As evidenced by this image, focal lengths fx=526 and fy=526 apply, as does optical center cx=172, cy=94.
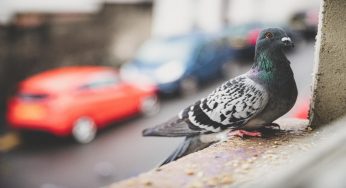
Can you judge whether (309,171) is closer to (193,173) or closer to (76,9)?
(193,173)

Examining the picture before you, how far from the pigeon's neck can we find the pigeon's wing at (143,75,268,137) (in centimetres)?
9

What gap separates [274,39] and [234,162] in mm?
868

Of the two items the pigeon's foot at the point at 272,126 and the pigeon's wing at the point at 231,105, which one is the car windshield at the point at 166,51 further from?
the pigeon's wing at the point at 231,105

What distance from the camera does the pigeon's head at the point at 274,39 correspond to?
3459 millimetres

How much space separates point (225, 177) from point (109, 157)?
7.22 meters

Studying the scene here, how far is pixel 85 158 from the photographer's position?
10070 millimetres

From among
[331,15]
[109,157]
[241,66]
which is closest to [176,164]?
[331,15]

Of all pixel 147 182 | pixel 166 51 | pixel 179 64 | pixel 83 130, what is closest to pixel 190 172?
pixel 147 182

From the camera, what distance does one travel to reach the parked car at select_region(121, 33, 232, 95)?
13461mm

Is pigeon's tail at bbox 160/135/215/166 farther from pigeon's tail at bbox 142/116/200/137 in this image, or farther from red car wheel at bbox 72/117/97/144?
red car wheel at bbox 72/117/97/144

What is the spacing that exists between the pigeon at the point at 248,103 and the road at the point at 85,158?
5.24 metres

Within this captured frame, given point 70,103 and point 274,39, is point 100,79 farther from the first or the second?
point 274,39

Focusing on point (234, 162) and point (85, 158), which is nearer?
point (234, 162)

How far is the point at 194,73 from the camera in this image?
13586 millimetres
